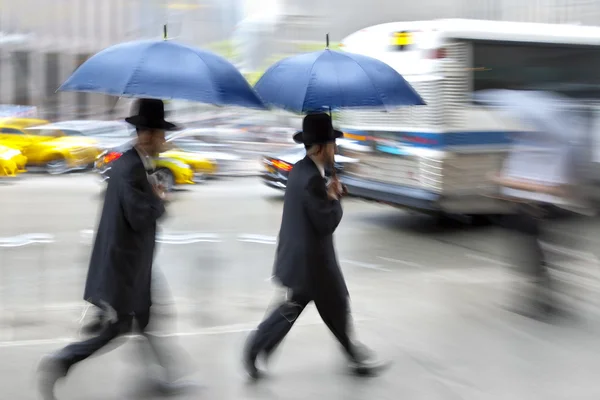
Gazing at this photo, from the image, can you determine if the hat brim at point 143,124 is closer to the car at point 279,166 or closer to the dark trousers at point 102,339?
the dark trousers at point 102,339

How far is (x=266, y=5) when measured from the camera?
44219mm

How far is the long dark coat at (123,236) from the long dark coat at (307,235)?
813mm

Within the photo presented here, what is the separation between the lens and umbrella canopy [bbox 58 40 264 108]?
161 inches

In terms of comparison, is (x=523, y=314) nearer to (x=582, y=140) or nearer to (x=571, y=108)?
(x=582, y=140)

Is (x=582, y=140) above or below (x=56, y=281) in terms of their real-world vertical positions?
above

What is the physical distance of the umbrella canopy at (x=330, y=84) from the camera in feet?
14.6

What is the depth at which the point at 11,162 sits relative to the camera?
775 inches

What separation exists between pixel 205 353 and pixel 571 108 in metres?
4.36

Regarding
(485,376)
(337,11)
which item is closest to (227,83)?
(485,376)

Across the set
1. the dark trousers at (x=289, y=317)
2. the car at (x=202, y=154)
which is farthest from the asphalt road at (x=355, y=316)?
the car at (x=202, y=154)

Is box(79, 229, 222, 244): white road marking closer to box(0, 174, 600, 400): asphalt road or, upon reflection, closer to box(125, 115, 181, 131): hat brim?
box(0, 174, 600, 400): asphalt road

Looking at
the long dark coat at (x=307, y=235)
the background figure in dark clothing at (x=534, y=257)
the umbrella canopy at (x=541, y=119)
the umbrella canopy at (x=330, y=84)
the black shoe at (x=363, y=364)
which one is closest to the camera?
the umbrella canopy at (x=330, y=84)

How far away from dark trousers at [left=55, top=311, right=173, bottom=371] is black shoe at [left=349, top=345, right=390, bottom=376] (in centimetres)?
136

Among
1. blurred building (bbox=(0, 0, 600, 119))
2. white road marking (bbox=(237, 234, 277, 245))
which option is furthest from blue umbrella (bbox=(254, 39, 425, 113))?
blurred building (bbox=(0, 0, 600, 119))
